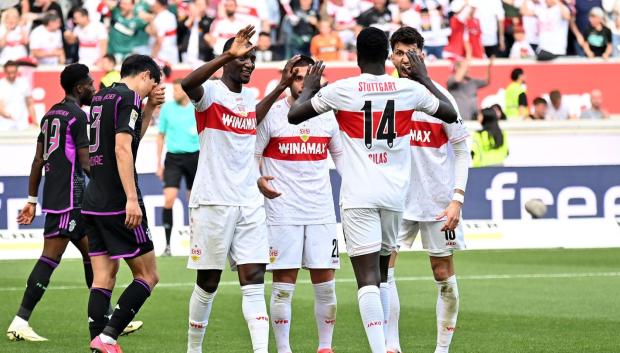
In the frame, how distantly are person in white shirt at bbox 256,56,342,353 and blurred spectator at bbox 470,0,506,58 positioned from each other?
57.6 feet

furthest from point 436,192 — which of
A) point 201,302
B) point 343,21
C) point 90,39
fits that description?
point 343,21

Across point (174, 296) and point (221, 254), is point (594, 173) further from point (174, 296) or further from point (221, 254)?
point (221, 254)

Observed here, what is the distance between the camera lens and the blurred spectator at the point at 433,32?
27.0 m

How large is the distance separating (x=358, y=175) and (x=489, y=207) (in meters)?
11.8

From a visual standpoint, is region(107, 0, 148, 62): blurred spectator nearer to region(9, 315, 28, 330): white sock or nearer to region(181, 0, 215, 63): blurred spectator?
region(181, 0, 215, 63): blurred spectator

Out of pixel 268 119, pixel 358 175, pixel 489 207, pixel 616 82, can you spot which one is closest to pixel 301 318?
pixel 268 119

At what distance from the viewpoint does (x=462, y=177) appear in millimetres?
10102

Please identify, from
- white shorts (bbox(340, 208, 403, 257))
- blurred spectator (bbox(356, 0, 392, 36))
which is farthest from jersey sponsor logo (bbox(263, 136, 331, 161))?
blurred spectator (bbox(356, 0, 392, 36))

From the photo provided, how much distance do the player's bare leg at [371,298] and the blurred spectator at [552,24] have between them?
62.5ft

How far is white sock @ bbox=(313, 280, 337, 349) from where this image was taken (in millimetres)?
10461

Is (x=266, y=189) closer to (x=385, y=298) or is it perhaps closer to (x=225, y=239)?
(x=225, y=239)

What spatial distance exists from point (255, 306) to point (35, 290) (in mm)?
3165

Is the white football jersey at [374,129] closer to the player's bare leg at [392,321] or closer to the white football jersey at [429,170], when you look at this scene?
the white football jersey at [429,170]

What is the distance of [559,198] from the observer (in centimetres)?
2097
